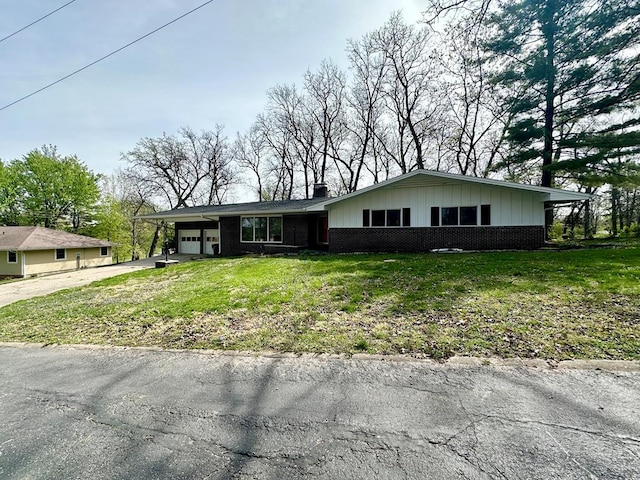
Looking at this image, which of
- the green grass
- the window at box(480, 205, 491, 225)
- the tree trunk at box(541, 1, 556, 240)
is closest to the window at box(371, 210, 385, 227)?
the window at box(480, 205, 491, 225)

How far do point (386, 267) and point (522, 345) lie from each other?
5489 mm

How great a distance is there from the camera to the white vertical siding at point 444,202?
462 inches

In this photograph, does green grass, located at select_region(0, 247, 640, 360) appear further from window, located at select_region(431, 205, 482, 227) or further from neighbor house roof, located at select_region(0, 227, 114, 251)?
neighbor house roof, located at select_region(0, 227, 114, 251)

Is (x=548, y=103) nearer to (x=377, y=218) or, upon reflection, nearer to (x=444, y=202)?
(x=444, y=202)

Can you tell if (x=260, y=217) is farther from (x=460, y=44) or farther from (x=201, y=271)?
(x=460, y=44)

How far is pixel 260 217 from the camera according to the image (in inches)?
679

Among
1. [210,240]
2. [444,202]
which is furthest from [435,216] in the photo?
[210,240]

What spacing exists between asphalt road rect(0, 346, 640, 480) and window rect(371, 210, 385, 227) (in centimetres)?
1092

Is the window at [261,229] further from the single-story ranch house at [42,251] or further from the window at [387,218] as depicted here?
the single-story ranch house at [42,251]

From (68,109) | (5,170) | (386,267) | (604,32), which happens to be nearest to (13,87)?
(68,109)

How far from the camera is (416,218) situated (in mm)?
13172

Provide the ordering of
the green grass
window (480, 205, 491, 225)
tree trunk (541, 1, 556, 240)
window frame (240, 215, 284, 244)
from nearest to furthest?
1. the green grass
2. window (480, 205, 491, 225)
3. tree trunk (541, 1, 556, 240)
4. window frame (240, 215, 284, 244)

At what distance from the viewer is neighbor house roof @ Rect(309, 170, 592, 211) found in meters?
10.8

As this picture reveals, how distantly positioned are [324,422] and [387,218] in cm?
1205
